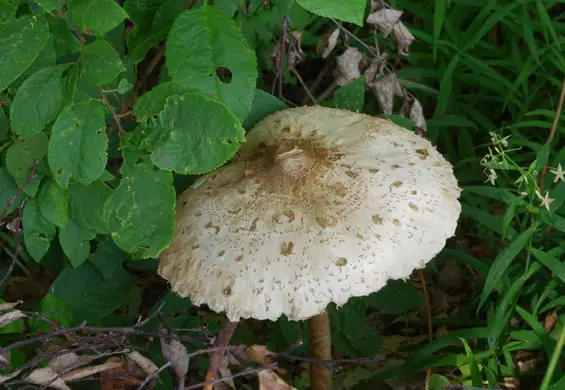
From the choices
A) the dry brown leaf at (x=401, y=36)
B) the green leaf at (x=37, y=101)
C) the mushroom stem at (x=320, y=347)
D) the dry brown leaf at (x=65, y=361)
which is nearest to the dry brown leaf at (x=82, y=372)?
the dry brown leaf at (x=65, y=361)

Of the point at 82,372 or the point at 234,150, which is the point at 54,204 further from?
the point at 234,150

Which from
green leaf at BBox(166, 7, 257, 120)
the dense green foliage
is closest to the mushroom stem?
the dense green foliage

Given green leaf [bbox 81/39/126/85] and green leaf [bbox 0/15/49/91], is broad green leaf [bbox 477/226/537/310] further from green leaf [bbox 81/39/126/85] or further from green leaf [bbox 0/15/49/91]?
green leaf [bbox 0/15/49/91]

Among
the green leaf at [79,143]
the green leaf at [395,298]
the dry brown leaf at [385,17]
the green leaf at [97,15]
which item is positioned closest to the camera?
the green leaf at [97,15]

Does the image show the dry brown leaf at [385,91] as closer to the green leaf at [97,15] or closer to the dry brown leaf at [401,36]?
the dry brown leaf at [401,36]

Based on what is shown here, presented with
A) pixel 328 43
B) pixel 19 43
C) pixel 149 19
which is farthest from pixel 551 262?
pixel 19 43

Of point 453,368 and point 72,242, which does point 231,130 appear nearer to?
point 72,242
